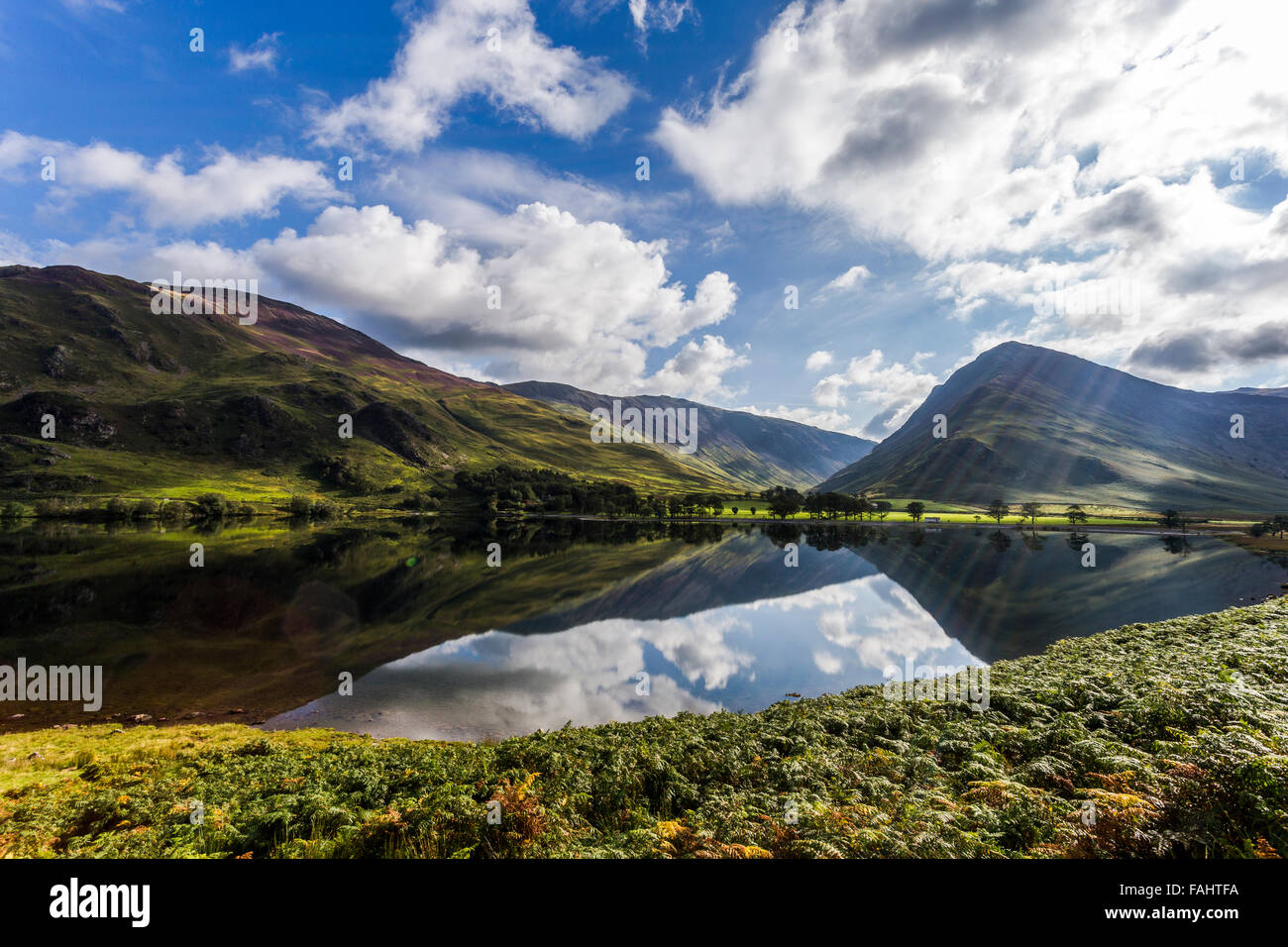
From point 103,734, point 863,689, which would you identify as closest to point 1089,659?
point 863,689

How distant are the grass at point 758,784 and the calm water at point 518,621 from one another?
7.57 m

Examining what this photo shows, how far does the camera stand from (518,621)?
162 feet

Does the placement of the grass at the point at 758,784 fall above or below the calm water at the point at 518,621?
above

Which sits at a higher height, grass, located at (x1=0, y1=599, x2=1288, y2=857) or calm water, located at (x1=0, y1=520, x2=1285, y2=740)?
grass, located at (x1=0, y1=599, x2=1288, y2=857)

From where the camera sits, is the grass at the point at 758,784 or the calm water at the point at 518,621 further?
the calm water at the point at 518,621

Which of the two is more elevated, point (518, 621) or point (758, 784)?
point (758, 784)

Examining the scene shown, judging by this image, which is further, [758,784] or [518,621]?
[518,621]

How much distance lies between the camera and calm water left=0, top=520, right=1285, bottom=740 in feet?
97.2

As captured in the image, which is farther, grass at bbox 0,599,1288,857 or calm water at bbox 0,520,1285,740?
calm water at bbox 0,520,1285,740

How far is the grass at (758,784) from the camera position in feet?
30.0

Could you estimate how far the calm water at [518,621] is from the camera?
97.2 ft

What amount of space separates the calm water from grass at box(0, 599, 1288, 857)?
7.57 meters

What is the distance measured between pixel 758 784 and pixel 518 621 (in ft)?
128
